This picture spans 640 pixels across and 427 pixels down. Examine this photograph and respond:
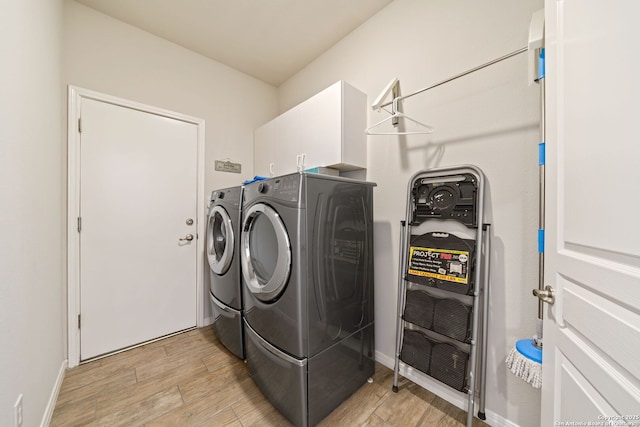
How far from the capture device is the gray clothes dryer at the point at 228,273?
5.99 ft

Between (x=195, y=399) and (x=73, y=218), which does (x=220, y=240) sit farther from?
(x=195, y=399)

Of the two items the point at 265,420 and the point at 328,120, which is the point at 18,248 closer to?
the point at 265,420

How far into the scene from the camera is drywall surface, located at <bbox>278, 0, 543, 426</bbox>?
3.98 feet

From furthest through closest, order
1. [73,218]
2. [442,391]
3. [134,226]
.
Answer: [134,226] < [73,218] < [442,391]

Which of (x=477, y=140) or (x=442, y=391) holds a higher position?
(x=477, y=140)

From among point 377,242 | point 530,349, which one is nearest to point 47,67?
point 377,242

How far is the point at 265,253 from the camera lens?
5.21 ft

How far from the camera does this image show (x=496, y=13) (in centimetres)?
129

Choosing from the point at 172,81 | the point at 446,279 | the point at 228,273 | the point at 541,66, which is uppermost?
the point at 172,81

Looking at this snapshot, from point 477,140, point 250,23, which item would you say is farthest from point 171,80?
point 477,140

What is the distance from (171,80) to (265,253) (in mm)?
2016

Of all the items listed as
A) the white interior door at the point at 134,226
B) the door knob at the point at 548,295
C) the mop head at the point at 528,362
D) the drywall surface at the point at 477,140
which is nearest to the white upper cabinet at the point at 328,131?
the drywall surface at the point at 477,140

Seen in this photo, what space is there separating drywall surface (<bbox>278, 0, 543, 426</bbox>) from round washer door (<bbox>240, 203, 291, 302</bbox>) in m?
0.85

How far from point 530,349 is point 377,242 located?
104cm
